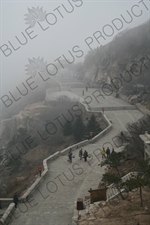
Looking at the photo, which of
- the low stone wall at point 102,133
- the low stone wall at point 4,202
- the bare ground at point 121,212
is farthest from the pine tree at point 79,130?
the bare ground at point 121,212

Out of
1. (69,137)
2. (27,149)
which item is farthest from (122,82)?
(27,149)

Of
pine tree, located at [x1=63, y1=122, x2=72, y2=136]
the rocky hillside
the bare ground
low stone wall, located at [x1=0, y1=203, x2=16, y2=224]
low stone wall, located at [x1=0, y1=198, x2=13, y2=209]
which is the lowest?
the bare ground

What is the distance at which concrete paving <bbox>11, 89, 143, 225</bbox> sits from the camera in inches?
356

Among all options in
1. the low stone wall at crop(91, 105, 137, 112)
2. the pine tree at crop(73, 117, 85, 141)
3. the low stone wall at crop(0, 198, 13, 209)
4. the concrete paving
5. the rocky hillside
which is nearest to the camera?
the concrete paving

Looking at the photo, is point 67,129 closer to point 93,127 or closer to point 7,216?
point 93,127

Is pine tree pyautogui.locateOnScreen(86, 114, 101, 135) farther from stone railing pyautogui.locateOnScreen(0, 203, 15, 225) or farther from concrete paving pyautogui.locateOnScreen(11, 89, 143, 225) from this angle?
stone railing pyautogui.locateOnScreen(0, 203, 15, 225)

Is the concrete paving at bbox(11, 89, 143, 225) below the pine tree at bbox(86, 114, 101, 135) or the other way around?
below

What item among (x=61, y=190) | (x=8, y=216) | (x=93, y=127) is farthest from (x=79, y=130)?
(x=8, y=216)

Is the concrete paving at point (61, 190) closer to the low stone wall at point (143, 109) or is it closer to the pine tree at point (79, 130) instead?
the pine tree at point (79, 130)

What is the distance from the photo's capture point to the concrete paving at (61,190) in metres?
9.05

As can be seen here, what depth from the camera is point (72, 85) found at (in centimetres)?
4169

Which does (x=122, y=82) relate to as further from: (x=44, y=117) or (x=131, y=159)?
→ (x=131, y=159)

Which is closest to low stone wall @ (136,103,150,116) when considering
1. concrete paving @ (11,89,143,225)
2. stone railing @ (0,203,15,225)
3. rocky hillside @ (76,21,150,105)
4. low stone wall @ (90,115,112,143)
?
rocky hillside @ (76,21,150,105)

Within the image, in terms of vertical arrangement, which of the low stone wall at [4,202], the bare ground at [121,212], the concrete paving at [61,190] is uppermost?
the low stone wall at [4,202]
